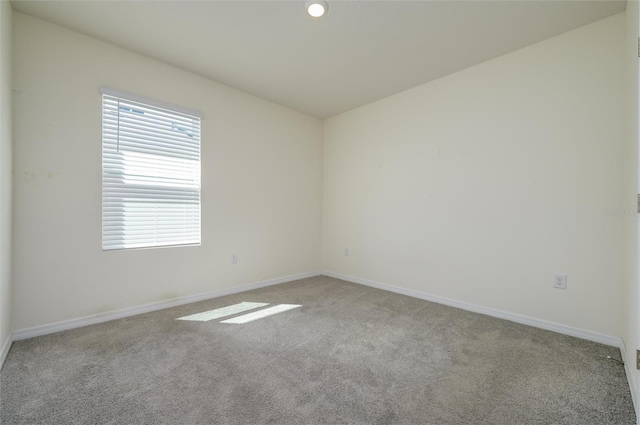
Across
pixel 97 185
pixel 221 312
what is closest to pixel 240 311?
pixel 221 312

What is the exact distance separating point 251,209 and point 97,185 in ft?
5.20

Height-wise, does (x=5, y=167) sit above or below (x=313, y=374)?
above

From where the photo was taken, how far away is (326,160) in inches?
176

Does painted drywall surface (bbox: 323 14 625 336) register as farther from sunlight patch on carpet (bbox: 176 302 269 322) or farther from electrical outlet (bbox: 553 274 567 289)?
sunlight patch on carpet (bbox: 176 302 269 322)

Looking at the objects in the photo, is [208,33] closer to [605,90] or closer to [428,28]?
[428,28]

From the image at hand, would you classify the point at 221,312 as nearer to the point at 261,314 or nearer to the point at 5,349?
the point at 261,314

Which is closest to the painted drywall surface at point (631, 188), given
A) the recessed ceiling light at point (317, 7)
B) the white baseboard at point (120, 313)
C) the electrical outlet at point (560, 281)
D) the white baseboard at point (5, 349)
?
the electrical outlet at point (560, 281)

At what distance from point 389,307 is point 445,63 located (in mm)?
2594

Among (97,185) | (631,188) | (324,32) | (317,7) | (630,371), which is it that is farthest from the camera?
(97,185)

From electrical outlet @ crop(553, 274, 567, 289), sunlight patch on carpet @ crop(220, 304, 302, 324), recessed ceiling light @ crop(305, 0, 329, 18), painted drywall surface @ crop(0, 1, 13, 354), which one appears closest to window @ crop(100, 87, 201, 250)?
painted drywall surface @ crop(0, 1, 13, 354)

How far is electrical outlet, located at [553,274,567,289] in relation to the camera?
232cm

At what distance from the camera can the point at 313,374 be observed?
1.72 meters

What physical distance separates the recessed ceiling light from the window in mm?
1687

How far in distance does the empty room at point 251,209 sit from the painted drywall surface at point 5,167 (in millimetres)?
32
